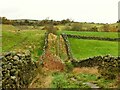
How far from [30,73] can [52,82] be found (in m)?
2.55

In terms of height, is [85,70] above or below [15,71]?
below

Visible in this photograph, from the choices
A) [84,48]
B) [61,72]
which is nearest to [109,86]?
[61,72]

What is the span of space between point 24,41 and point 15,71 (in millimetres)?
29210

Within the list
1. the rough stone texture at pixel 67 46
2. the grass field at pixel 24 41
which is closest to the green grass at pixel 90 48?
the rough stone texture at pixel 67 46

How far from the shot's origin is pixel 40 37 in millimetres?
52750

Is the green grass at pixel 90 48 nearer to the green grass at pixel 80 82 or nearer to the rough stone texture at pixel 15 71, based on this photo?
the green grass at pixel 80 82

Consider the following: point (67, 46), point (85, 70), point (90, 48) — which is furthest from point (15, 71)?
point (67, 46)

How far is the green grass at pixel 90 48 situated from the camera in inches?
1735

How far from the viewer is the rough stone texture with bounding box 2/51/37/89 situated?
1988cm

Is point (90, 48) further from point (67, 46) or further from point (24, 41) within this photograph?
point (24, 41)

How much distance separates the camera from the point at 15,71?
21.3 meters

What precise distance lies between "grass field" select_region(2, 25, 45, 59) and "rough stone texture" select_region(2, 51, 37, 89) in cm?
1536

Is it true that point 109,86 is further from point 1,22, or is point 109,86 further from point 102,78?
point 1,22

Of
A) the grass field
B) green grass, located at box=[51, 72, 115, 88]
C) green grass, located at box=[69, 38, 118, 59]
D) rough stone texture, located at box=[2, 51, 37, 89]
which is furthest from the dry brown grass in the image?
rough stone texture, located at box=[2, 51, 37, 89]
